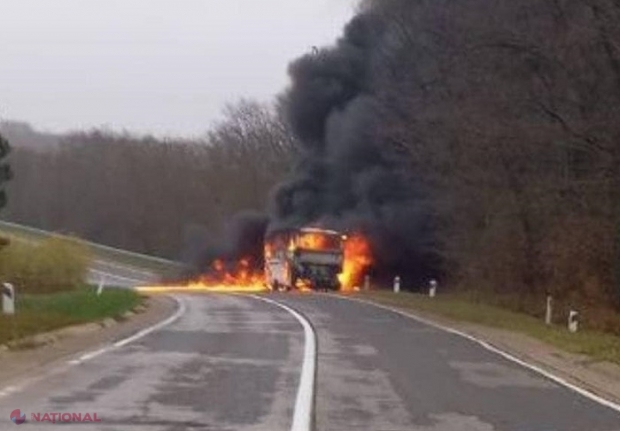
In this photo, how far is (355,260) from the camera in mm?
65000

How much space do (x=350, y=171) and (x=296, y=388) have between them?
5233 cm

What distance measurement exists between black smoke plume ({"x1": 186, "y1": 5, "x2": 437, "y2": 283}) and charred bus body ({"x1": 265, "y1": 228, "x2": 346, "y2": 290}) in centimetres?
326

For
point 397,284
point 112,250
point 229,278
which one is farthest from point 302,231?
point 112,250

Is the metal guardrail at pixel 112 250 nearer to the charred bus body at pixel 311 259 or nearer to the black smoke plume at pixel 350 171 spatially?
the black smoke plume at pixel 350 171

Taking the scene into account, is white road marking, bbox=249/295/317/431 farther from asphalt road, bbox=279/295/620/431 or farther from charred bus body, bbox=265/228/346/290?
charred bus body, bbox=265/228/346/290

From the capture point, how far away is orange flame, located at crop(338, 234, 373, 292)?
6481cm

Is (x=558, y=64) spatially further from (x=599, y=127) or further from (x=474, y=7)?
(x=474, y=7)

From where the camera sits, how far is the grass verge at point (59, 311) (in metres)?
25.9

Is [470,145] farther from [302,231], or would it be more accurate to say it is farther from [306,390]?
[306,390]

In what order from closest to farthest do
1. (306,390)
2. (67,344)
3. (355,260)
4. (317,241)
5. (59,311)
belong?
(306,390)
(67,344)
(59,311)
(317,241)
(355,260)

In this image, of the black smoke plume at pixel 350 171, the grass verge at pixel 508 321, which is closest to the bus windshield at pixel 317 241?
the black smoke plume at pixel 350 171

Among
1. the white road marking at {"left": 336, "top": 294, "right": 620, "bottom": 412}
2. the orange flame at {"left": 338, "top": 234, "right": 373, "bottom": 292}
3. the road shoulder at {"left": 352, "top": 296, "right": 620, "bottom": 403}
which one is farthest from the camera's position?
the orange flame at {"left": 338, "top": 234, "right": 373, "bottom": 292}

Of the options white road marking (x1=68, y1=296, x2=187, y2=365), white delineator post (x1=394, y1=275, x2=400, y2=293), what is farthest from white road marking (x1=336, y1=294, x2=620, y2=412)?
white delineator post (x1=394, y1=275, x2=400, y2=293)

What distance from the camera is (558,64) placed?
134 feet
